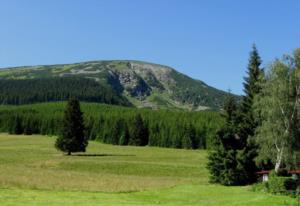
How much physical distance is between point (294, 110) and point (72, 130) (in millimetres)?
49882

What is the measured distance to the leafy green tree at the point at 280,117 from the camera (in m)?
50.8

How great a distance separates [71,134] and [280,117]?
159ft

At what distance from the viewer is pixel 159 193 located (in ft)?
140

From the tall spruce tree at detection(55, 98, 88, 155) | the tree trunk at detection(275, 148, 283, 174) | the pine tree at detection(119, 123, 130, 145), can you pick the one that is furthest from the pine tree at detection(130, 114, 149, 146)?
the tree trunk at detection(275, 148, 283, 174)

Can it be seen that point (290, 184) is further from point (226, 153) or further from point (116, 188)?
point (116, 188)

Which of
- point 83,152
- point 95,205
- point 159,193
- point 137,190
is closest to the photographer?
point 95,205

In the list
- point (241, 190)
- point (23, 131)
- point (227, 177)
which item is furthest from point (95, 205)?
point (23, 131)

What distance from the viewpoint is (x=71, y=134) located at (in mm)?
88938

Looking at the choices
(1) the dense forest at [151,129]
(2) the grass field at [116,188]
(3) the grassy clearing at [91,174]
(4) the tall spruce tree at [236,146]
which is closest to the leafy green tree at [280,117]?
(4) the tall spruce tree at [236,146]

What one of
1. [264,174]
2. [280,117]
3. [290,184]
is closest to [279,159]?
[264,174]

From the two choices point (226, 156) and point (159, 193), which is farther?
point (226, 156)

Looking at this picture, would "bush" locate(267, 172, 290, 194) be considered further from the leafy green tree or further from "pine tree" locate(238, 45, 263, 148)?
"pine tree" locate(238, 45, 263, 148)

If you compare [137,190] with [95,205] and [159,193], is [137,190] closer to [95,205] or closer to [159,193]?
[159,193]

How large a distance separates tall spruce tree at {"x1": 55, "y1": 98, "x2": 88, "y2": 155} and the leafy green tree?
151ft
